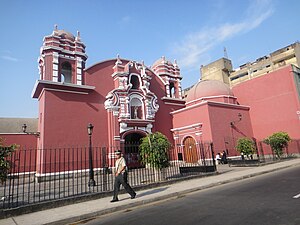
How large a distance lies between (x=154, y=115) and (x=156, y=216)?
1581 centimetres

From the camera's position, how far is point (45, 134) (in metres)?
15.1

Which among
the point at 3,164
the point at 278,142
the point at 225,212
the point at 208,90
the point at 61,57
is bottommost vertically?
the point at 225,212

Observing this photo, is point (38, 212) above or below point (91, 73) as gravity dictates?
below

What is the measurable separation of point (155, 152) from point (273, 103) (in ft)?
58.0

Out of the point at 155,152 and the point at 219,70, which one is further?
the point at 219,70

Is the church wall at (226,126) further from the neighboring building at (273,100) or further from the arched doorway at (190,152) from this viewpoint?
the arched doorway at (190,152)

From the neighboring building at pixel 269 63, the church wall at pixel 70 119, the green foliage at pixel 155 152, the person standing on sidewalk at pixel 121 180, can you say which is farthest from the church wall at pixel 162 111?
the neighboring building at pixel 269 63

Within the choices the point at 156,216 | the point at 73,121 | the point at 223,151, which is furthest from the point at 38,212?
the point at 223,151

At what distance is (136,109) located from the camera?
1994 cm

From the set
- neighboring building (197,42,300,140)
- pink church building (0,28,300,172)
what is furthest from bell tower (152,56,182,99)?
neighboring building (197,42,300,140)

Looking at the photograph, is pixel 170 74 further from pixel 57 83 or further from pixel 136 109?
pixel 57 83

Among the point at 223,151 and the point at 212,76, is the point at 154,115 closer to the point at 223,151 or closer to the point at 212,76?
the point at 223,151

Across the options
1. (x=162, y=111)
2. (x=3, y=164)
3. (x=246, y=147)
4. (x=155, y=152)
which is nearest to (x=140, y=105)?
(x=162, y=111)

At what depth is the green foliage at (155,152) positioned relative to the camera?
9.86m
